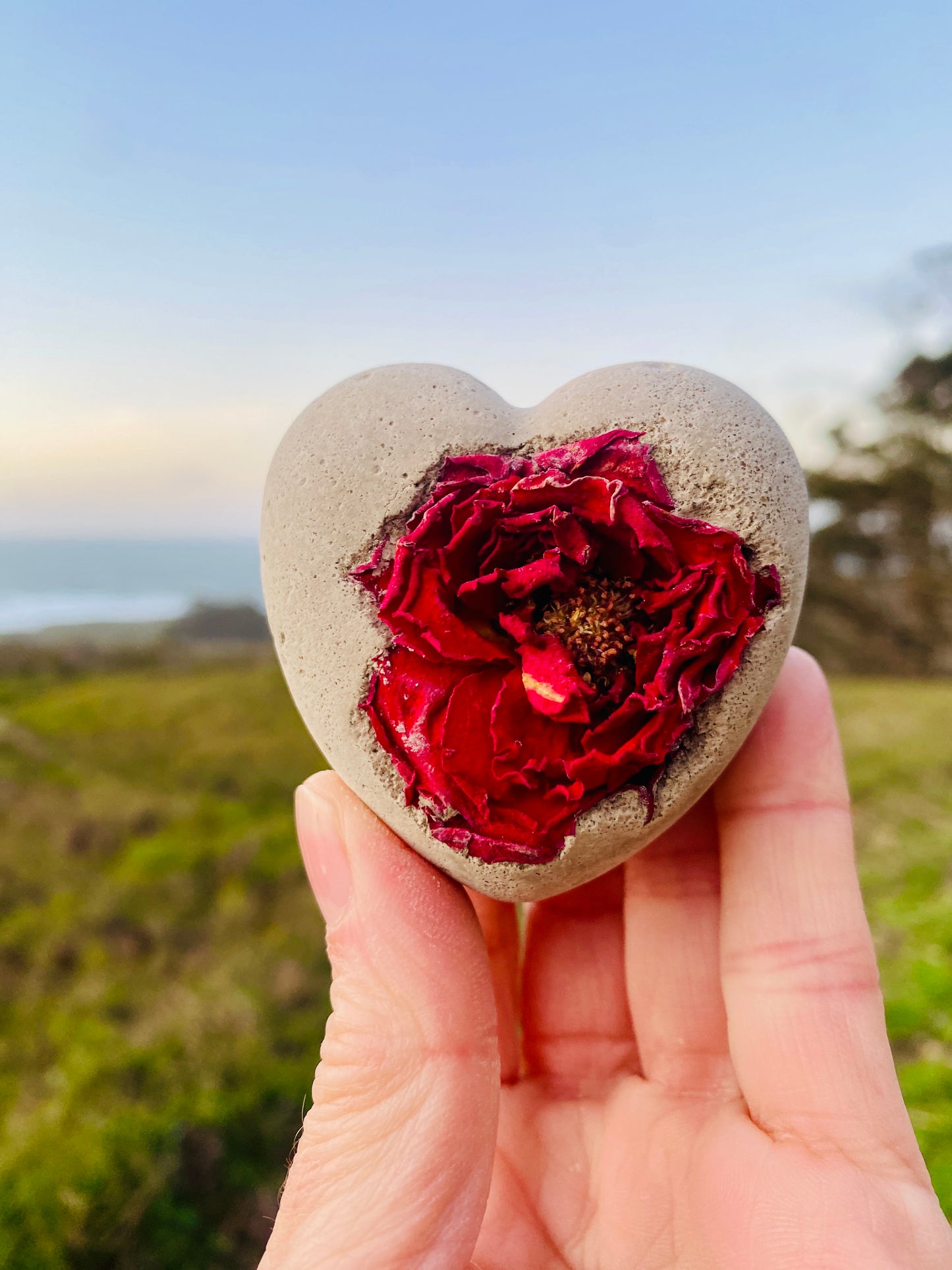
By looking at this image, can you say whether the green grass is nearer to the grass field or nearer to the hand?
the grass field

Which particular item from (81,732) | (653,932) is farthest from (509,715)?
(81,732)

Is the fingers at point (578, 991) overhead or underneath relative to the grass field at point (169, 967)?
overhead

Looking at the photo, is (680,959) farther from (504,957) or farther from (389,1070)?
(389,1070)

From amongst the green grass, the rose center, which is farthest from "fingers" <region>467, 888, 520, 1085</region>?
the green grass

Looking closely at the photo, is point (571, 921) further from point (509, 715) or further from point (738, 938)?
point (509, 715)

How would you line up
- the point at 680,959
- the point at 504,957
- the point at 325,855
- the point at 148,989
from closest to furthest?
the point at 325,855, the point at 680,959, the point at 504,957, the point at 148,989

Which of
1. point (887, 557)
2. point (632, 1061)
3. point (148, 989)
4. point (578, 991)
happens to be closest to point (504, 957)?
point (578, 991)

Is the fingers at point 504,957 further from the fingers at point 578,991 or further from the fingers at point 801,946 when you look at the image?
the fingers at point 801,946

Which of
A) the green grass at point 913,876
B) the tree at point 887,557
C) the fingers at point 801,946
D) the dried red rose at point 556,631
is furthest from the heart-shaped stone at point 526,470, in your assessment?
the tree at point 887,557
